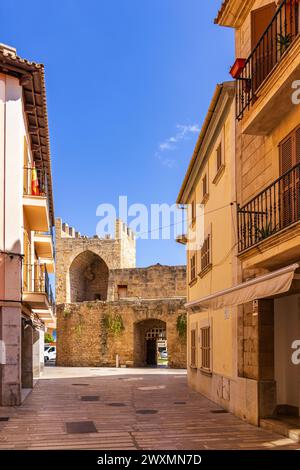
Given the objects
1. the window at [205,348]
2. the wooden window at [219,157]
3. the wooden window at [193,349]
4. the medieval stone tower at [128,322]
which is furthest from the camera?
the medieval stone tower at [128,322]

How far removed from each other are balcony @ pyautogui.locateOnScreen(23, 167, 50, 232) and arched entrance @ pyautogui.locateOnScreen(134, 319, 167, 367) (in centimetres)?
1563

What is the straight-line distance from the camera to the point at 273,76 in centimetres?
904

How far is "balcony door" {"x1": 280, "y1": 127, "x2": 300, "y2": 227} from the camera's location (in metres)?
8.91

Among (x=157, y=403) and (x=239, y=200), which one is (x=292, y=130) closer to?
(x=239, y=200)

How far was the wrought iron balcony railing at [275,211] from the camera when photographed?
8.91 m

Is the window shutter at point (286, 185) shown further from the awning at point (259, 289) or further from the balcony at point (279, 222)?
the awning at point (259, 289)

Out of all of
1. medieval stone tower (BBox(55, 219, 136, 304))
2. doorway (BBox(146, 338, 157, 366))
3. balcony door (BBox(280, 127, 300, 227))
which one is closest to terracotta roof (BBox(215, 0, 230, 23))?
balcony door (BBox(280, 127, 300, 227))

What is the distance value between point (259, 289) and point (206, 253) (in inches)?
297

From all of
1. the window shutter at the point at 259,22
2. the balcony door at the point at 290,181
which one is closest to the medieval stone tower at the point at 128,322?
the window shutter at the point at 259,22

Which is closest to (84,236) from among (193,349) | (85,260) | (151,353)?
(85,260)

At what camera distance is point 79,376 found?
25.2 metres

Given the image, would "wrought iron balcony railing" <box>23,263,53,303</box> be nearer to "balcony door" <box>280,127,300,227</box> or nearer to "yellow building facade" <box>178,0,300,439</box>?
"yellow building facade" <box>178,0,300,439</box>

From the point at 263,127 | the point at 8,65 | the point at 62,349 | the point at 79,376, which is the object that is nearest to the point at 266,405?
the point at 263,127

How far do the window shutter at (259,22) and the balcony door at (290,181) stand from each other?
2.93m
